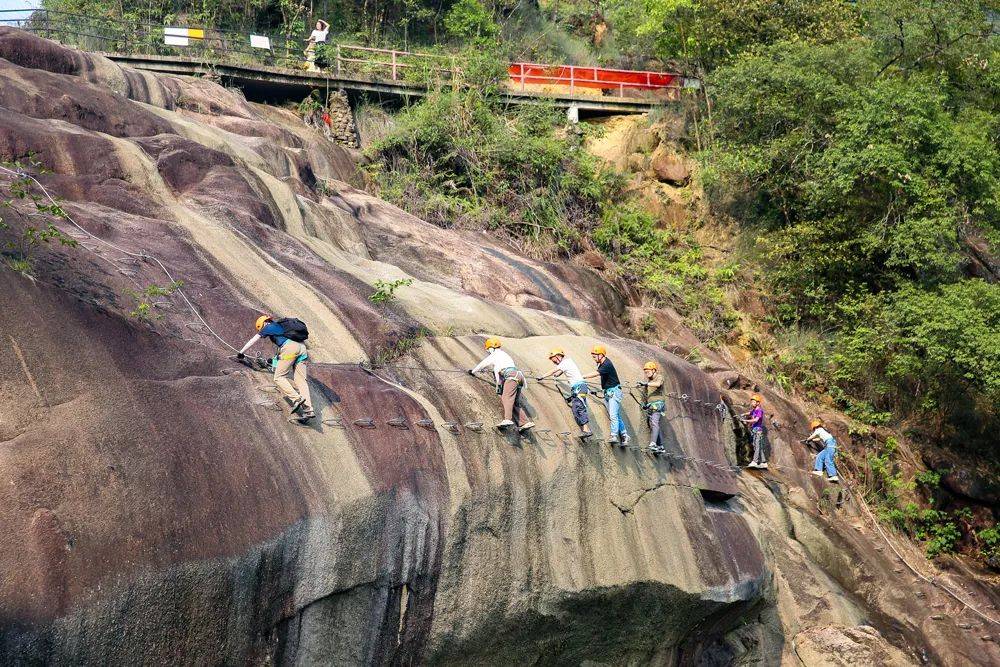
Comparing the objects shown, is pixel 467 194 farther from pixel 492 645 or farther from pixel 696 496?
pixel 492 645

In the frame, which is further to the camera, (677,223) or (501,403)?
(677,223)

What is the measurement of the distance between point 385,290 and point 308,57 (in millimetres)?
15730

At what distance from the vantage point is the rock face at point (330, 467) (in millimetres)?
9305

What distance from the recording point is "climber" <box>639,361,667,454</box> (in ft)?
53.8

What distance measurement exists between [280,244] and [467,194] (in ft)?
35.1

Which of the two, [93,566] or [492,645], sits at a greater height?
[93,566]

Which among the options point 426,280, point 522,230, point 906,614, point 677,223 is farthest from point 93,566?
point 677,223

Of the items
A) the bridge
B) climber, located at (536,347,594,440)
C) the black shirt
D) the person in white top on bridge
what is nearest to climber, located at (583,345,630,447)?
the black shirt

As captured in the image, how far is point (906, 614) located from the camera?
1925 centimetres

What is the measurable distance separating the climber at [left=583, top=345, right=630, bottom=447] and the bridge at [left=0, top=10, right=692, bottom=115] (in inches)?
608

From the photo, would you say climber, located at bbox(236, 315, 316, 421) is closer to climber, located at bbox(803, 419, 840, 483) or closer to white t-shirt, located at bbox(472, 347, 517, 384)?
white t-shirt, located at bbox(472, 347, 517, 384)

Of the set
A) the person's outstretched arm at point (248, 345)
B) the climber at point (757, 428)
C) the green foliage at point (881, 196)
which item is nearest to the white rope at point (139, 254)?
the person's outstretched arm at point (248, 345)

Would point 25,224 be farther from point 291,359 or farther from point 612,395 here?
point 612,395

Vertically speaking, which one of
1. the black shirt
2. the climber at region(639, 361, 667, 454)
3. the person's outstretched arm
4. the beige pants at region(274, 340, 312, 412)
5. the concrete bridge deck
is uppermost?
the concrete bridge deck
